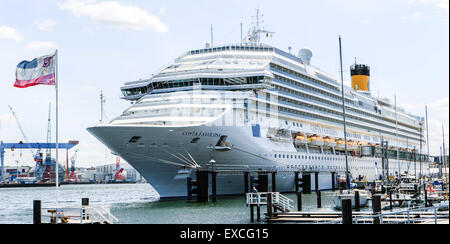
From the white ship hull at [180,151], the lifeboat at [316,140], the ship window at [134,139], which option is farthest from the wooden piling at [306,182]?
the ship window at [134,139]

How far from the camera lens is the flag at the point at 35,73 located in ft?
66.7

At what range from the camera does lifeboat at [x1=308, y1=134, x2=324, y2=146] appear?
46719mm

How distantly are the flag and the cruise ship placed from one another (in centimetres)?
1177

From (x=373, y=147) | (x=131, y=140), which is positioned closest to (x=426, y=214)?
(x=131, y=140)

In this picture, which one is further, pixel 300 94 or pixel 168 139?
pixel 300 94

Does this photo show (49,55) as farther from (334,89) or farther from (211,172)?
(334,89)

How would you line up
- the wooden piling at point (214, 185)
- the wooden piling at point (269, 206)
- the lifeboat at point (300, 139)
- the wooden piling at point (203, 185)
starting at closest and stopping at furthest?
1. the wooden piling at point (269, 206)
2. the wooden piling at point (203, 185)
3. the wooden piling at point (214, 185)
4. the lifeboat at point (300, 139)

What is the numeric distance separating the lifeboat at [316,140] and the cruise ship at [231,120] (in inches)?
3.7

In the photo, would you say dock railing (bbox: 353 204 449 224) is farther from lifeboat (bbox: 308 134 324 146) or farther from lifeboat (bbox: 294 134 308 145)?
lifeboat (bbox: 308 134 324 146)

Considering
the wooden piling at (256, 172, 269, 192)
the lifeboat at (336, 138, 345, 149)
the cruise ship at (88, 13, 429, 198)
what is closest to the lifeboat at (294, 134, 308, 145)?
the cruise ship at (88, 13, 429, 198)

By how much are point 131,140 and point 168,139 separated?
89.4 inches

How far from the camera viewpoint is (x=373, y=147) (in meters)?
62.3

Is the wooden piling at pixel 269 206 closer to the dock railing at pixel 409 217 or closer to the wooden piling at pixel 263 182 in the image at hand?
the dock railing at pixel 409 217
